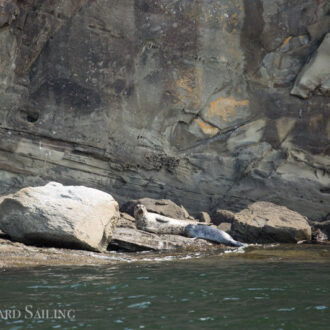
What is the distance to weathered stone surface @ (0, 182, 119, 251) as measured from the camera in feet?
25.3

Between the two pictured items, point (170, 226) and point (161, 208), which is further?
point (161, 208)

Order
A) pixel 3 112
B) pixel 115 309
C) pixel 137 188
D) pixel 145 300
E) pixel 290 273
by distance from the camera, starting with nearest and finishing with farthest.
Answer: pixel 115 309
pixel 145 300
pixel 290 273
pixel 3 112
pixel 137 188

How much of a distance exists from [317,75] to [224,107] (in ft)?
8.83

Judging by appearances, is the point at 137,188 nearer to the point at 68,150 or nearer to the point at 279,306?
the point at 68,150

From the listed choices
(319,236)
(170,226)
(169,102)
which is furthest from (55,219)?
(169,102)

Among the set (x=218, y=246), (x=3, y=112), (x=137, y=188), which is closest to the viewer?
(x=218, y=246)

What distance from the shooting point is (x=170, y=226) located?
10.1 meters

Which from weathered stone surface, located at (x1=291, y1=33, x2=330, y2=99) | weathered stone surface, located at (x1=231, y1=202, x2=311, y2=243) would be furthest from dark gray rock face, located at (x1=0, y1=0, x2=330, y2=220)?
weathered stone surface, located at (x1=231, y1=202, x2=311, y2=243)

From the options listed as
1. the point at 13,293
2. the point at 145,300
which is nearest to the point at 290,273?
the point at 145,300

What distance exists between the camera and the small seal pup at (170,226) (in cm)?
973

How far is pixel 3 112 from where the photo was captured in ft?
39.9

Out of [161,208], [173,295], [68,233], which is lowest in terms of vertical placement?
[173,295]

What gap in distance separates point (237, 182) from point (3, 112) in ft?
21.4

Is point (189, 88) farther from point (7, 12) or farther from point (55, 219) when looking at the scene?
point (55, 219)
